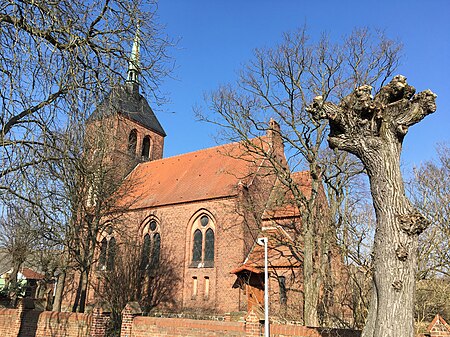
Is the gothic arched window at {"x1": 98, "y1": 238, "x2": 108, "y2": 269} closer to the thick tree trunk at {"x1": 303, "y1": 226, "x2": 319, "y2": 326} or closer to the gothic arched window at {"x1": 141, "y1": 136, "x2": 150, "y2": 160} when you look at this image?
the gothic arched window at {"x1": 141, "y1": 136, "x2": 150, "y2": 160}

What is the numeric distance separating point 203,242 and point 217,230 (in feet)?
4.31

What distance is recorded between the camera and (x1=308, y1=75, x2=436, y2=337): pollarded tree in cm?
→ 474

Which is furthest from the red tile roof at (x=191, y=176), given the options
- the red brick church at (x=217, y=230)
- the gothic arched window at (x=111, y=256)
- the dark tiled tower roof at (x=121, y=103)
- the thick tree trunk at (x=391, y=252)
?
the thick tree trunk at (x=391, y=252)

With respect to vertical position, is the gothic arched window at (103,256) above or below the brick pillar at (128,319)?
above

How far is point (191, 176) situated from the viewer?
26.0m

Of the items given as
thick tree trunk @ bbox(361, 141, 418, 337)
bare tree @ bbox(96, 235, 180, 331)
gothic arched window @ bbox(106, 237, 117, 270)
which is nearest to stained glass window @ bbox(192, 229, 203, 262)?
bare tree @ bbox(96, 235, 180, 331)

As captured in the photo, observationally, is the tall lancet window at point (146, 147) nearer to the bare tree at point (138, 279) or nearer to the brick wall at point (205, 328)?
the bare tree at point (138, 279)

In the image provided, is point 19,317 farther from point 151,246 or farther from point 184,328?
point 151,246

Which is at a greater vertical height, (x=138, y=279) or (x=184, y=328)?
(x=138, y=279)

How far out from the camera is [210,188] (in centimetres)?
2298

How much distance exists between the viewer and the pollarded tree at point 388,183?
4742 millimetres

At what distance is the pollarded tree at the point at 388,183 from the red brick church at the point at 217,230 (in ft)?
31.4

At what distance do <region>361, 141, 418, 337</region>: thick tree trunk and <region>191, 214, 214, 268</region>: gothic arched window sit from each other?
16.8 m

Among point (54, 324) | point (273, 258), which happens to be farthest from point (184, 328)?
point (273, 258)
